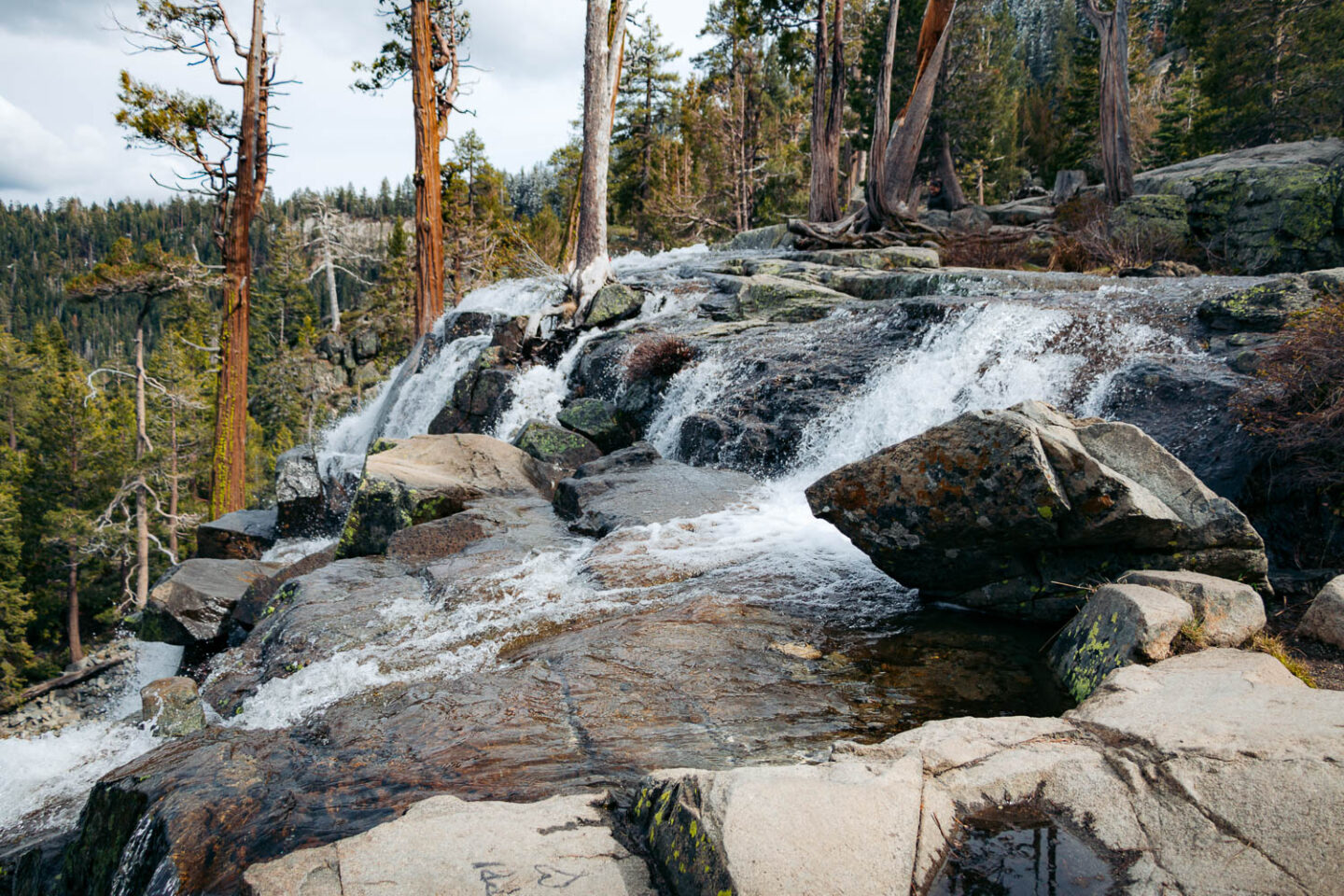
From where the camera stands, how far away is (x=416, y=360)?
1712 cm

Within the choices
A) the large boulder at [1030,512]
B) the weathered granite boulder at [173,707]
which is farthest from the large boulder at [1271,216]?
the weathered granite boulder at [173,707]

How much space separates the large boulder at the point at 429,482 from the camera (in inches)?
292

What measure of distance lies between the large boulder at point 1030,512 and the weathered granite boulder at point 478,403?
30.4 ft

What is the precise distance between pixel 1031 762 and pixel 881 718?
1.13m

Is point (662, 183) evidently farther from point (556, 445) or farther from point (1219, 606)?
point (1219, 606)

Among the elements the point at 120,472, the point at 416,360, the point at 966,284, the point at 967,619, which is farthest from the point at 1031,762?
the point at 120,472

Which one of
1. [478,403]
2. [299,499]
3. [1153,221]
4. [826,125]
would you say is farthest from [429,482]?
[826,125]

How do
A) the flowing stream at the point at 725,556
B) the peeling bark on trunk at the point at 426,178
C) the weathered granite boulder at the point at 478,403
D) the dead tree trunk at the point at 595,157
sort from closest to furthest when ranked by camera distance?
the flowing stream at the point at 725,556 < the weathered granite boulder at the point at 478,403 < the dead tree trunk at the point at 595,157 < the peeling bark on trunk at the point at 426,178

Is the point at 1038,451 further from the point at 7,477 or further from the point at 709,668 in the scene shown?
the point at 7,477

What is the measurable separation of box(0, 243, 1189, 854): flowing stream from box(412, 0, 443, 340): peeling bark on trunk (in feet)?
24.1

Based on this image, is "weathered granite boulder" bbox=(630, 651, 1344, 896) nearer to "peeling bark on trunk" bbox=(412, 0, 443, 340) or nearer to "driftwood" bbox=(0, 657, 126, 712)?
"driftwood" bbox=(0, 657, 126, 712)

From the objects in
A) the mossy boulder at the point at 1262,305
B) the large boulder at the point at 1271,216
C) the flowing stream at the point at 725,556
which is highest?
the large boulder at the point at 1271,216

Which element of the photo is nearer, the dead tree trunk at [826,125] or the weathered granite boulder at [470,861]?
the weathered granite boulder at [470,861]

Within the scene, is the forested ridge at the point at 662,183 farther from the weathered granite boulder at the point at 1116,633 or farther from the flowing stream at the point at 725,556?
the weathered granite boulder at the point at 1116,633
